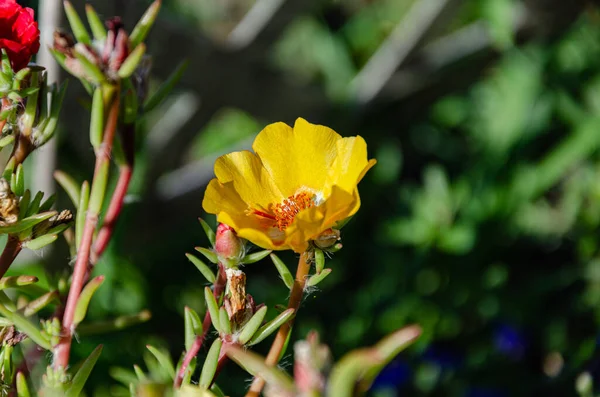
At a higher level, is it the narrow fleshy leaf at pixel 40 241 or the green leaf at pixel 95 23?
the green leaf at pixel 95 23

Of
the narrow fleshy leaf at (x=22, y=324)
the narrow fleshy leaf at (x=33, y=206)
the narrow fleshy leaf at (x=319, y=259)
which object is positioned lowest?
the narrow fleshy leaf at (x=22, y=324)

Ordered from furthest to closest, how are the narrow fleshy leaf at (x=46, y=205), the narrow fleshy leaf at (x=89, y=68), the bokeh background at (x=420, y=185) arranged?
the bokeh background at (x=420, y=185)
the narrow fleshy leaf at (x=46, y=205)
the narrow fleshy leaf at (x=89, y=68)

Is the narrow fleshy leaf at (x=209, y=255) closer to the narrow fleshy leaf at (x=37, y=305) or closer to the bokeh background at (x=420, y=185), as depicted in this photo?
the narrow fleshy leaf at (x=37, y=305)

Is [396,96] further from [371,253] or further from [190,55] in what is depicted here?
[190,55]

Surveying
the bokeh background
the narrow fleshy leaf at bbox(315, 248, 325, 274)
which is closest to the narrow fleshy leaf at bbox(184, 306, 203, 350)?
the narrow fleshy leaf at bbox(315, 248, 325, 274)

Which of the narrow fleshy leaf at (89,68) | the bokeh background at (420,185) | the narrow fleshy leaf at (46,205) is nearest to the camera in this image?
the narrow fleshy leaf at (89,68)

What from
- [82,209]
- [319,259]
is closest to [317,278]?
[319,259]

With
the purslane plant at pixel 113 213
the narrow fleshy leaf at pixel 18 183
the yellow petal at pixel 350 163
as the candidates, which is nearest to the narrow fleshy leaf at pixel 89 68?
the purslane plant at pixel 113 213
